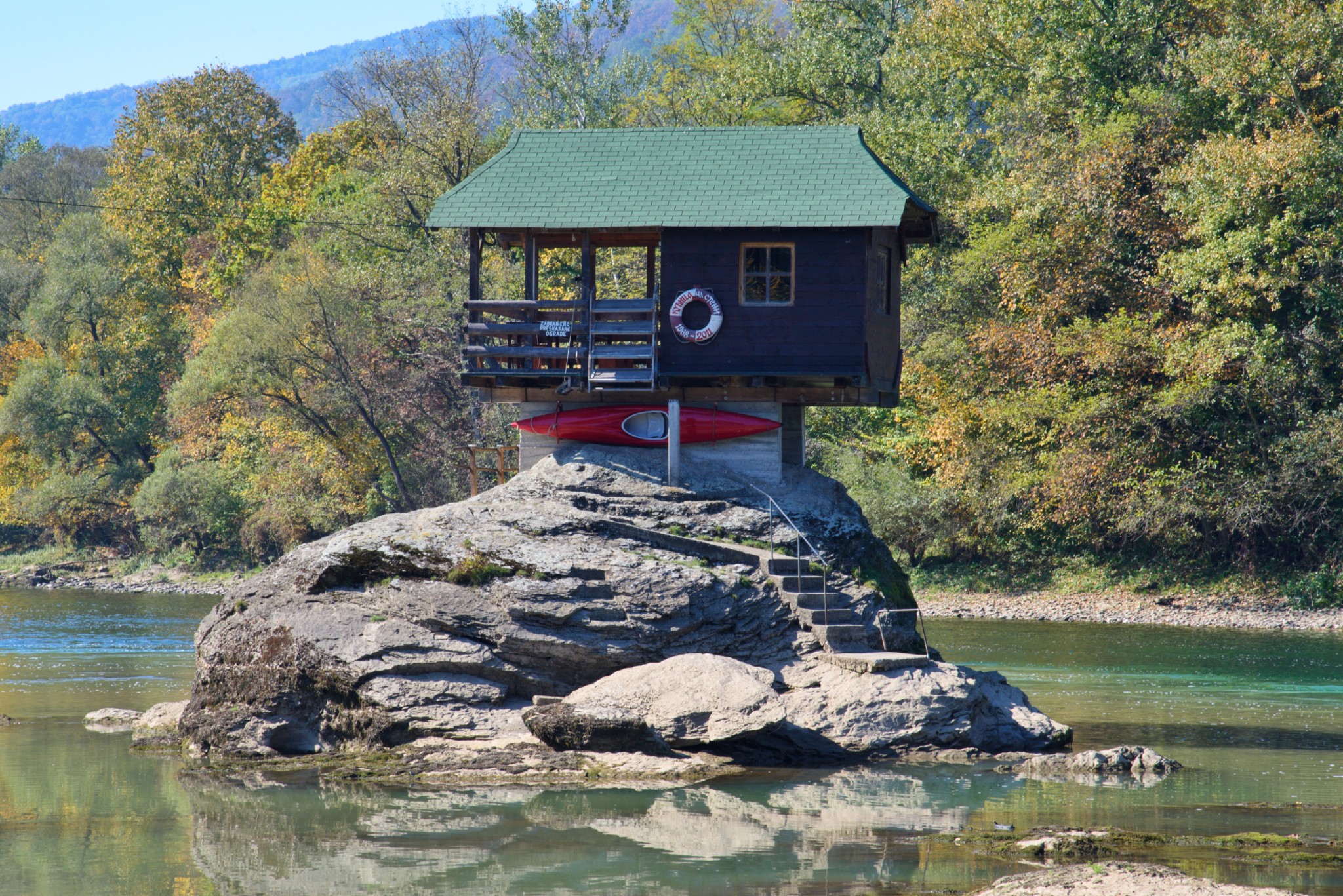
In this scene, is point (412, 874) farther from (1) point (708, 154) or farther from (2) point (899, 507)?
(2) point (899, 507)

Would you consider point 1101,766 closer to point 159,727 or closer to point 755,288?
point 755,288

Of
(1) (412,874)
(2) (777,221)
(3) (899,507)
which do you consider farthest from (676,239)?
(3) (899,507)

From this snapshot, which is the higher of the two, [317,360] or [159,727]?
[317,360]

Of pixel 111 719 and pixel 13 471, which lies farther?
pixel 13 471

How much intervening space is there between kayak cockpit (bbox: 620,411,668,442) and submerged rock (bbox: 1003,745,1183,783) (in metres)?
8.29

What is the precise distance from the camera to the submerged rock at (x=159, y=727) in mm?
22125

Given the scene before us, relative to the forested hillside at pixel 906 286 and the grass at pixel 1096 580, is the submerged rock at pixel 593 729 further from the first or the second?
the grass at pixel 1096 580

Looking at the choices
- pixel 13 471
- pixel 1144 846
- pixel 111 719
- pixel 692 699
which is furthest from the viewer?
pixel 13 471

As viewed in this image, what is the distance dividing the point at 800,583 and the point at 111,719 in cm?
1249

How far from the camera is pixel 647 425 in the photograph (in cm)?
2386

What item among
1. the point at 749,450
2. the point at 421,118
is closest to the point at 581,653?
the point at 749,450

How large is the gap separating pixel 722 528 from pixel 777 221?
17.0 ft

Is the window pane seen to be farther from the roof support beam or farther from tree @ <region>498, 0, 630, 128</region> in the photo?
tree @ <region>498, 0, 630, 128</region>

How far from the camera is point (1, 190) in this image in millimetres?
88250
